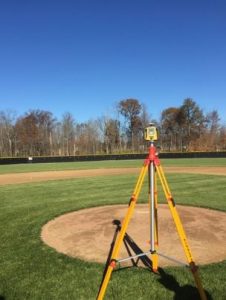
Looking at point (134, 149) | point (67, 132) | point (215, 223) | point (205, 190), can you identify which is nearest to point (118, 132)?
point (134, 149)

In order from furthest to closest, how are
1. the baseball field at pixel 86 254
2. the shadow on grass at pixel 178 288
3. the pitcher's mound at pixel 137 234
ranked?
the pitcher's mound at pixel 137 234
the baseball field at pixel 86 254
the shadow on grass at pixel 178 288

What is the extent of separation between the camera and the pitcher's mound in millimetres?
6355

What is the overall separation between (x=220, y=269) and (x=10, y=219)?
6137mm

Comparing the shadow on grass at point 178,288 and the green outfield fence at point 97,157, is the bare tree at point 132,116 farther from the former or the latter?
the shadow on grass at point 178,288

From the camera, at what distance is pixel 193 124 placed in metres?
92.1

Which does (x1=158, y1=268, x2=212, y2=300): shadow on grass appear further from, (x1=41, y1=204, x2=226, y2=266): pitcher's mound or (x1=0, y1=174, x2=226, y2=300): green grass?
(x1=41, y1=204, x2=226, y2=266): pitcher's mound

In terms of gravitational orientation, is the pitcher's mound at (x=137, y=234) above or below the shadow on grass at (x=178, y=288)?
above

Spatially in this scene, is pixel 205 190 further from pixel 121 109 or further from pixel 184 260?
pixel 121 109

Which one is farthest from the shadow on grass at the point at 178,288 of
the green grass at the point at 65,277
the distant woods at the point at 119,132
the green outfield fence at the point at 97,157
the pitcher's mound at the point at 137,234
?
the distant woods at the point at 119,132

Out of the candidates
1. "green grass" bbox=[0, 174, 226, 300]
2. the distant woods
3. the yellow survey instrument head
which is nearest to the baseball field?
"green grass" bbox=[0, 174, 226, 300]

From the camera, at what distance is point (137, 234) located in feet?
24.5

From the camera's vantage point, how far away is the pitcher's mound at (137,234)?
6.36 metres

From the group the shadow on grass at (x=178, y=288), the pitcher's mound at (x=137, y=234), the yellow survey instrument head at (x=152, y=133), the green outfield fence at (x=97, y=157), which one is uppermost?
the yellow survey instrument head at (x=152, y=133)

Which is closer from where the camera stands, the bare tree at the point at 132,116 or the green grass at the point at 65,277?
the green grass at the point at 65,277
